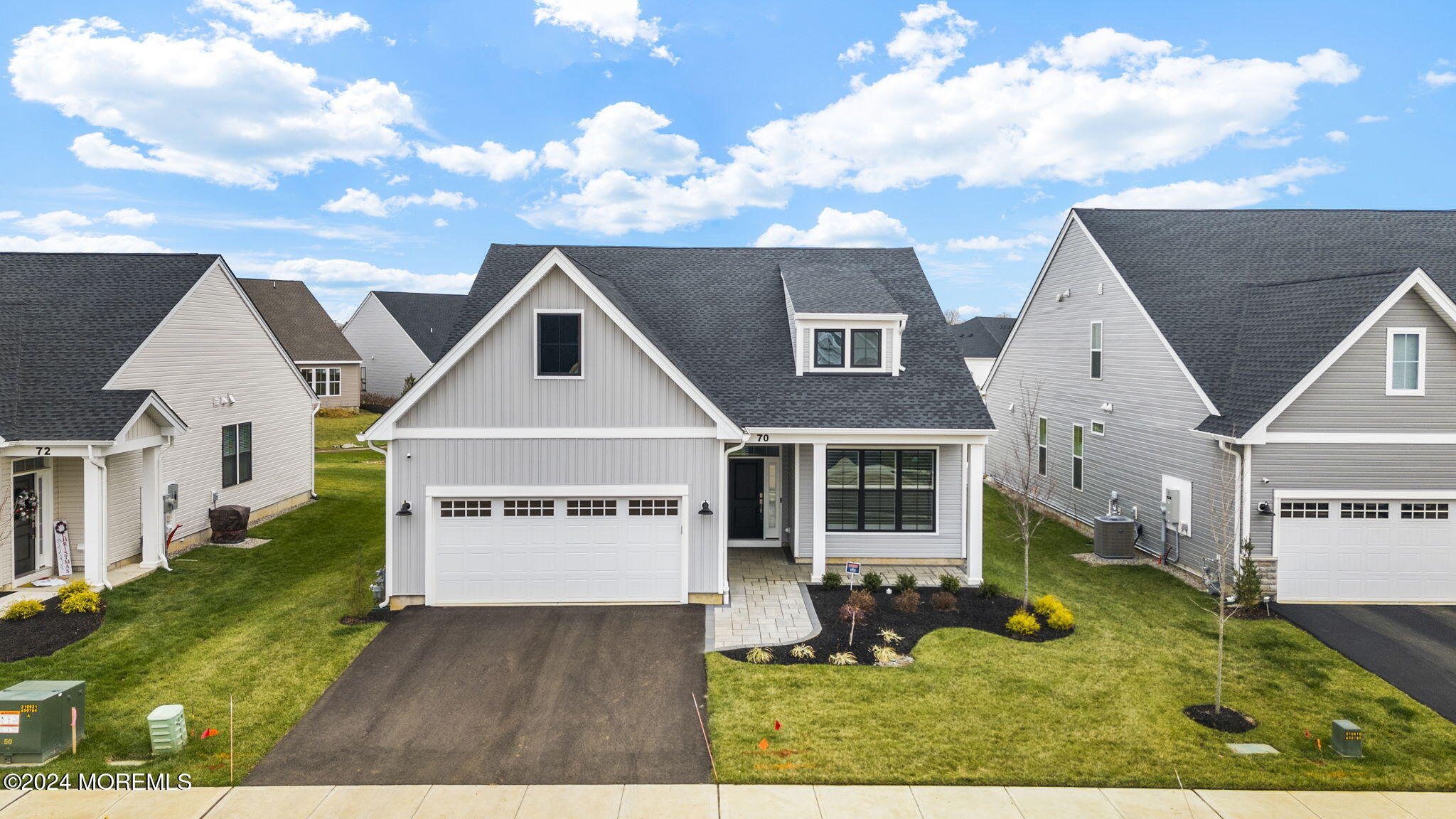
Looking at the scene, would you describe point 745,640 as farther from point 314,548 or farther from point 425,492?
point 314,548

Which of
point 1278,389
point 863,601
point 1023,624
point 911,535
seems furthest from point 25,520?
point 1278,389

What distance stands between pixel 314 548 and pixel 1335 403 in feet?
67.2

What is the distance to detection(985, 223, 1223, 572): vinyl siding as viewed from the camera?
1547cm

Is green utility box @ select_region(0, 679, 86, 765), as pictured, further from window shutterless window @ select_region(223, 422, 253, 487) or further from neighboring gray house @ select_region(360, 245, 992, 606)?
window shutterless window @ select_region(223, 422, 253, 487)

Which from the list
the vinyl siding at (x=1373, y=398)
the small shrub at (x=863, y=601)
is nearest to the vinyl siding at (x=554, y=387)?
the small shrub at (x=863, y=601)

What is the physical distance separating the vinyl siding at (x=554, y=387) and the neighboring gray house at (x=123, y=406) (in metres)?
6.15

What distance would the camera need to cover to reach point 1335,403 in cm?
1369

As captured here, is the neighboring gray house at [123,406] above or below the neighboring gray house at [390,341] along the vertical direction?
below

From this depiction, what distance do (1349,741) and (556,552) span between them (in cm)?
1066

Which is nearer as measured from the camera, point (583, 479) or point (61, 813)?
point (61, 813)

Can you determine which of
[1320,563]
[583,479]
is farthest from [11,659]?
[1320,563]

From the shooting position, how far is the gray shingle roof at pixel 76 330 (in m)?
13.9

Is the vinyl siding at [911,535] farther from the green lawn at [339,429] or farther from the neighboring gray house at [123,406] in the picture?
the green lawn at [339,429]

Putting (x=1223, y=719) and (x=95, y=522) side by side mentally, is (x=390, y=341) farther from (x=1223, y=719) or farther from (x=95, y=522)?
(x=1223, y=719)
